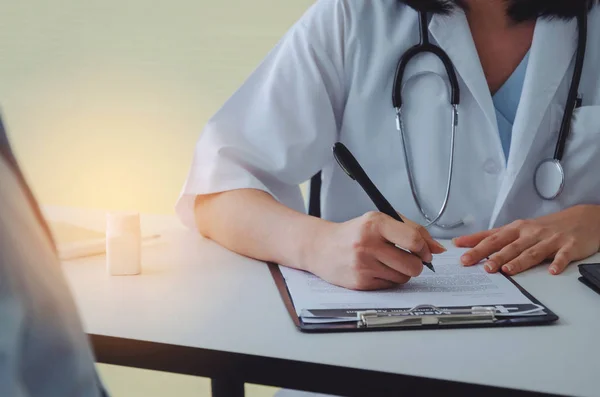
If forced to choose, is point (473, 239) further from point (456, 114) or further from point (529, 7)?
point (529, 7)

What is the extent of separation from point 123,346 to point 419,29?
2.57ft

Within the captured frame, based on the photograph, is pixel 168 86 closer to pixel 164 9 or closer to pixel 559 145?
pixel 164 9

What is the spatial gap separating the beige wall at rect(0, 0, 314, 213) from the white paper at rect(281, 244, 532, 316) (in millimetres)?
984

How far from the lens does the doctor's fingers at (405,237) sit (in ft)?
2.88

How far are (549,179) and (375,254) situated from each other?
489 millimetres

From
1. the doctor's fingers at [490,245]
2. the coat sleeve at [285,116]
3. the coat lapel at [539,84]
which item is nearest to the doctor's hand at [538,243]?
the doctor's fingers at [490,245]

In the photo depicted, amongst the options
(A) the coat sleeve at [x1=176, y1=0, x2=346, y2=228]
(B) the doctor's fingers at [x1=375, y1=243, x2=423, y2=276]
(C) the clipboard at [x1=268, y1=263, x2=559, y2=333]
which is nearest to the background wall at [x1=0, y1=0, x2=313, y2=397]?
(A) the coat sleeve at [x1=176, y1=0, x2=346, y2=228]

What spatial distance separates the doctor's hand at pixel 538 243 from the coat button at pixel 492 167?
0.14 meters

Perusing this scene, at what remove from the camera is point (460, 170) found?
1.26m

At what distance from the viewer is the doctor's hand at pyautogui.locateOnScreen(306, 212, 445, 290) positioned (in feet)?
2.92

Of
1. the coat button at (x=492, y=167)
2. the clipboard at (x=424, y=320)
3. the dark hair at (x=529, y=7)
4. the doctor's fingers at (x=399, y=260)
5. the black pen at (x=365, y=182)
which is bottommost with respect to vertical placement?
the clipboard at (x=424, y=320)

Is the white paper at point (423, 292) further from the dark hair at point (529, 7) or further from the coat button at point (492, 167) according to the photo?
the dark hair at point (529, 7)

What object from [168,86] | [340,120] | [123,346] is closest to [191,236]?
[340,120]

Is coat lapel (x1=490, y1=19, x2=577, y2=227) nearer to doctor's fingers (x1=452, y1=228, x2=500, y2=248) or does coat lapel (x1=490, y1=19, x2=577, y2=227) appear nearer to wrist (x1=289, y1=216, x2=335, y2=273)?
doctor's fingers (x1=452, y1=228, x2=500, y2=248)
